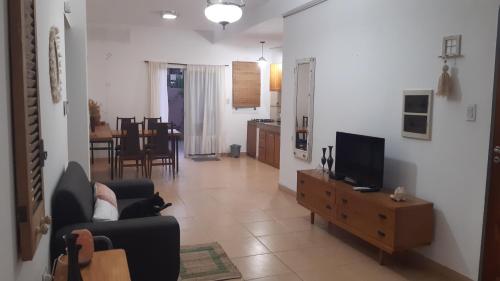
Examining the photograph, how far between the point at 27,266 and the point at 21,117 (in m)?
0.64

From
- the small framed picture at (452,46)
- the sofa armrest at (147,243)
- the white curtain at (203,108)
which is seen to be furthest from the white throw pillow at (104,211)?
the white curtain at (203,108)

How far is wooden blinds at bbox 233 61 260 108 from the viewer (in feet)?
30.3

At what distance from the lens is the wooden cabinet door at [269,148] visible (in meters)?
8.04

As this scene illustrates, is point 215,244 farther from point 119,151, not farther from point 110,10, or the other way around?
point 110,10

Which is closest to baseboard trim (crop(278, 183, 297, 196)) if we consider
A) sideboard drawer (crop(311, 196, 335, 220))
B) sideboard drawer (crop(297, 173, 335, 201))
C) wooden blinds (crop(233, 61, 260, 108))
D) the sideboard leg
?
sideboard drawer (crop(297, 173, 335, 201))

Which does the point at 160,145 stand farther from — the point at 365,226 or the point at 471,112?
the point at 471,112

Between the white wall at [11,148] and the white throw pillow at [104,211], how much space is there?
0.35 metres

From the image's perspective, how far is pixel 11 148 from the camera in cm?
144

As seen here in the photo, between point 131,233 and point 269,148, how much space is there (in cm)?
570

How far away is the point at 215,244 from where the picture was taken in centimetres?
385

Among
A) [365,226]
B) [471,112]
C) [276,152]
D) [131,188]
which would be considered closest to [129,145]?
[276,152]

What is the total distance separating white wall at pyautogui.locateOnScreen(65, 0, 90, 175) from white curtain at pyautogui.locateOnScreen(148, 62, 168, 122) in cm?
392

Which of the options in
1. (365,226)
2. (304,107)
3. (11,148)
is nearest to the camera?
(11,148)

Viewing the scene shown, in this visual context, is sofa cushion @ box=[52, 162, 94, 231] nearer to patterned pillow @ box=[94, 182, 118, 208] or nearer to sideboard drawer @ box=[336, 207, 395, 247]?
patterned pillow @ box=[94, 182, 118, 208]
